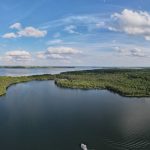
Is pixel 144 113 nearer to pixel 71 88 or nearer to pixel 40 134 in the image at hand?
pixel 40 134

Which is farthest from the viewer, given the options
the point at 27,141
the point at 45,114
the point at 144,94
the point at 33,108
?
the point at 144,94

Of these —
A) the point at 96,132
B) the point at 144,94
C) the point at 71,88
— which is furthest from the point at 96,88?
the point at 96,132

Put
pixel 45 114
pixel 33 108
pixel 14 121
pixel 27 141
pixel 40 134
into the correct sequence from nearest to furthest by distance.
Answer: pixel 27 141 < pixel 40 134 < pixel 14 121 < pixel 45 114 < pixel 33 108

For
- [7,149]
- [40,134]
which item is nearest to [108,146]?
[40,134]

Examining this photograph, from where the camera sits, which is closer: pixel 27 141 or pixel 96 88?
pixel 27 141

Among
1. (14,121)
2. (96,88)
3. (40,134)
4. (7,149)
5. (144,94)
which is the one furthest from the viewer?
(96,88)

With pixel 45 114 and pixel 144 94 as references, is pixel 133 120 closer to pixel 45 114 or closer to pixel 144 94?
pixel 45 114
